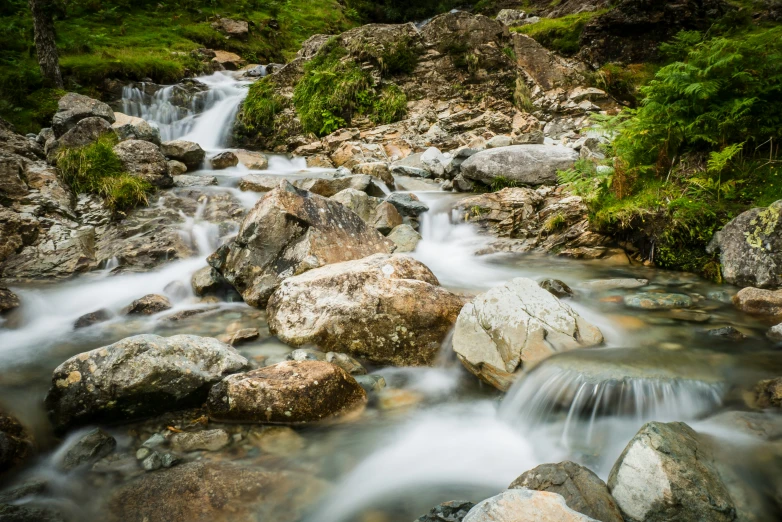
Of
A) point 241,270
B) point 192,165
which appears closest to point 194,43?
point 192,165

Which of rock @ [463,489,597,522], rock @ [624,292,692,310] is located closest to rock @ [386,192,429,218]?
rock @ [624,292,692,310]

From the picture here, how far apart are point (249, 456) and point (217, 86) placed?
17.3 metres

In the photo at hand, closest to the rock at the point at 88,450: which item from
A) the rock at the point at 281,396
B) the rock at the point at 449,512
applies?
the rock at the point at 281,396

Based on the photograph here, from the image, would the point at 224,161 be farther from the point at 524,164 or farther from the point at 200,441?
the point at 200,441

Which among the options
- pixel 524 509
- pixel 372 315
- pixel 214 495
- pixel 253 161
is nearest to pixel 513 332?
pixel 372 315

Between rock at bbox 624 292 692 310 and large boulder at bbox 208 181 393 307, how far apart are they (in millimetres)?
3464

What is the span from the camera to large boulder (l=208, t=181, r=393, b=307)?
555 cm

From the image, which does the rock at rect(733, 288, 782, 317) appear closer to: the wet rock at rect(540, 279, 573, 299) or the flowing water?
the flowing water

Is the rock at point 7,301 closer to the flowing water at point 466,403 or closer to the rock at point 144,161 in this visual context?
the flowing water at point 466,403

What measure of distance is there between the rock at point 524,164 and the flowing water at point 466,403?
404cm

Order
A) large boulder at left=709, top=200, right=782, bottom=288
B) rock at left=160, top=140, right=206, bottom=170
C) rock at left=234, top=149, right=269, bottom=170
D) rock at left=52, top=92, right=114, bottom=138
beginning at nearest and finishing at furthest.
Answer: large boulder at left=709, top=200, right=782, bottom=288 → rock at left=52, top=92, right=114, bottom=138 → rock at left=160, top=140, right=206, bottom=170 → rock at left=234, top=149, right=269, bottom=170

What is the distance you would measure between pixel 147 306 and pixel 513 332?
182 inches

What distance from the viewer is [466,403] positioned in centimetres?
381

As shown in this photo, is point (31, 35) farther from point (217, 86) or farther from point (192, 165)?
point (192, 165)
